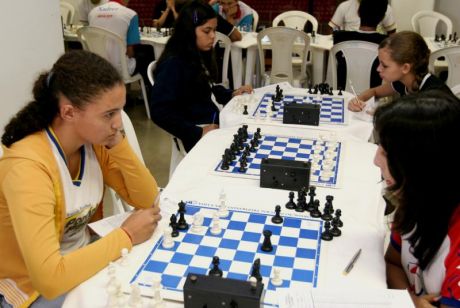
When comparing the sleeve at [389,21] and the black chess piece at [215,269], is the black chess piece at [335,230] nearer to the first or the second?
the black chess piece at [215,269]

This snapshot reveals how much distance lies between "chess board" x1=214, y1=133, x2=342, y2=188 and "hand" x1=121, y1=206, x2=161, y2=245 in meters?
0.60

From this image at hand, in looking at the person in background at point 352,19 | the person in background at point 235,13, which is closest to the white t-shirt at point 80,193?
the person in background at point 352,19

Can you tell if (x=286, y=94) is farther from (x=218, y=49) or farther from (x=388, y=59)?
(x=218, y=49)

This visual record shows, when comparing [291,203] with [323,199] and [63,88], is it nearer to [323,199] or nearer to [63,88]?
[323,199]

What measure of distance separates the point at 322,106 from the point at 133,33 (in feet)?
10.6

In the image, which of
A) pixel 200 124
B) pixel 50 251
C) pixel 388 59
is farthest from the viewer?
pixel 200 124

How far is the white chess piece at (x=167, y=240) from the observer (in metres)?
1.69

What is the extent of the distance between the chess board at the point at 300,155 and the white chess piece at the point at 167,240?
652mm

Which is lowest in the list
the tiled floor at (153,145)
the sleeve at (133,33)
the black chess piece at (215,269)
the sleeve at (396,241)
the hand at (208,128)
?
the tiled floor at (153,145)

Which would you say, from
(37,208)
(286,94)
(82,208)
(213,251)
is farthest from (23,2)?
(213,251)

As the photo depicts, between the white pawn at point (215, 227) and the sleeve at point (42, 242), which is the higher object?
the sleeve at point (42, 242)

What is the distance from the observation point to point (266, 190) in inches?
84.4

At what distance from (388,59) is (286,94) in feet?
2.59

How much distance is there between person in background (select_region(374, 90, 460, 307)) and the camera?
142 centimetres
